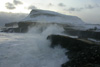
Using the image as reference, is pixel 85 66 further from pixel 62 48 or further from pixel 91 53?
pixel 62 48

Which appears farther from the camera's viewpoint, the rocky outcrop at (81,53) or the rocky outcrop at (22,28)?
the rocky outcrop at (22,28)

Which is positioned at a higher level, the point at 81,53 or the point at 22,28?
the point at 81,53

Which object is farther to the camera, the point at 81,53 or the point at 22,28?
the point at 22,28

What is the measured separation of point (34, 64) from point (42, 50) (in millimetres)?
3260

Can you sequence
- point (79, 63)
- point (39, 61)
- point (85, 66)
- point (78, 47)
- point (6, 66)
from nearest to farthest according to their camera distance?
point (85, 66) < point (79, 63) < point (6, 66) < point (39, 61) < point (78, 47)

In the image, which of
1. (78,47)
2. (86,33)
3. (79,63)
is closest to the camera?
(79,63)

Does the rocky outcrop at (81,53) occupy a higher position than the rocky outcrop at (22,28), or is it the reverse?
the rocky outcrop at (81,53)

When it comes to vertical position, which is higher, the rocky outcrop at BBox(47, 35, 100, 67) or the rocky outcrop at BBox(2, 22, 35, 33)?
the rocky outcrop at BBox(47, 35, 100, 67)

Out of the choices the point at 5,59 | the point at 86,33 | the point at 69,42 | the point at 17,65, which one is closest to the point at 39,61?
the point at 17,65

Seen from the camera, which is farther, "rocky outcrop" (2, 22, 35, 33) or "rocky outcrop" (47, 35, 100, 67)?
"rocky outcrop" (2, 22, 35, 33)

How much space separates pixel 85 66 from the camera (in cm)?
793

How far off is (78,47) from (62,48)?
1.73 meters

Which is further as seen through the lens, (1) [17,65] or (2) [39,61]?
(2) [39,61]

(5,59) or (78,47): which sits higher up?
(78,47)
